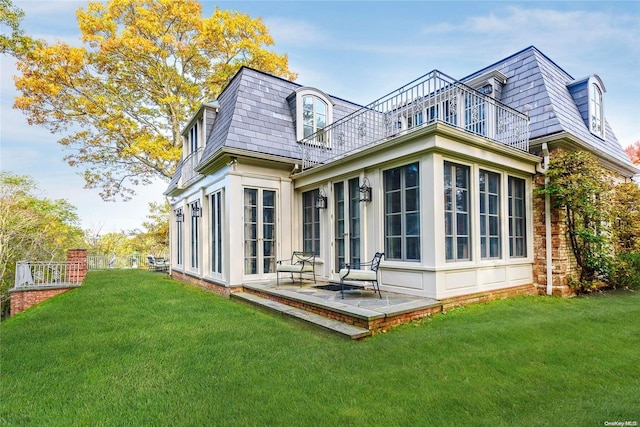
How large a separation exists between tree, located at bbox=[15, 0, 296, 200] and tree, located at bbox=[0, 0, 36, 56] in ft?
17.8

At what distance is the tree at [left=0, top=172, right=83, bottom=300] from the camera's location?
10.9 meters

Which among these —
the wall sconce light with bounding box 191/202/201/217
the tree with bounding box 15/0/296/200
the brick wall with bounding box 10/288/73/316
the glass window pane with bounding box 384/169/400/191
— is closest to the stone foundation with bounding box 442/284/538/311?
the glass window pane with bounding box 384/169/400/191

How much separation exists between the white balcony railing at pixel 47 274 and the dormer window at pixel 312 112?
7.77 meters

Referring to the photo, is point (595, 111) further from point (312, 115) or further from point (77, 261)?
point (77, 261)

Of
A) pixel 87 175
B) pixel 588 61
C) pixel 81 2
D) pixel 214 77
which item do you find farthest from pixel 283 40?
pixel 588 61

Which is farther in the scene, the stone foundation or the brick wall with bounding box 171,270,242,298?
the brick wall with bounding box 171,270,242,298

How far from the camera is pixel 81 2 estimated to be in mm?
13375

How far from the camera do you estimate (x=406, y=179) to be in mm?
5719

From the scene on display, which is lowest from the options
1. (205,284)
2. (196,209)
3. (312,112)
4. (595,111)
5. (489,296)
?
(205,284)

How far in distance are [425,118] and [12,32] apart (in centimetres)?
1010

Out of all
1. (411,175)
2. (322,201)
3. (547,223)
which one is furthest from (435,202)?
(547,223)

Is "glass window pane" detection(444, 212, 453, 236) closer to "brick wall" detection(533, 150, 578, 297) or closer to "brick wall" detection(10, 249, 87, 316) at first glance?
"brick wall" detection(533, 150, 578, 297)

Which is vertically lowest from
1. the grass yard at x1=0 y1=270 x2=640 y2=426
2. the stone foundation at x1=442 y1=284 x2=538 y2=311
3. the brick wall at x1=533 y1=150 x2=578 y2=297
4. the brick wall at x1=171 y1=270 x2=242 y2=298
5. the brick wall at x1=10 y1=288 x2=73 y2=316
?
the brick wall at x1=10 y1=288 x2=73 y2=316

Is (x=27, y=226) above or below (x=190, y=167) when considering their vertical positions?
below
